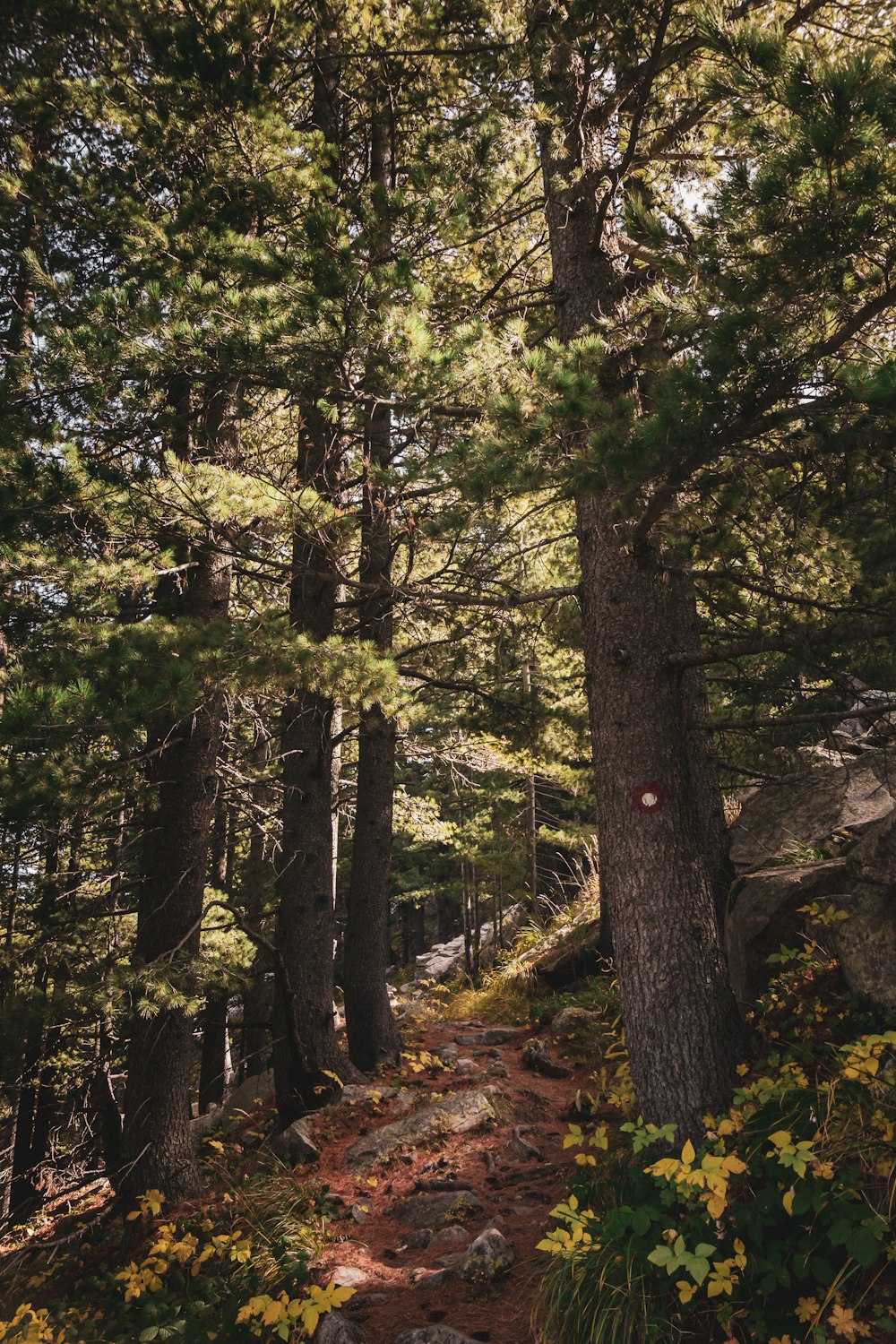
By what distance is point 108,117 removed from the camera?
520 cm

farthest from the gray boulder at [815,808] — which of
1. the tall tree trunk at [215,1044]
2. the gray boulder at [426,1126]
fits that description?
the tall tree trunk at [215,1044]

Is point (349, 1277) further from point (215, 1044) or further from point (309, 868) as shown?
point (215, 1044)

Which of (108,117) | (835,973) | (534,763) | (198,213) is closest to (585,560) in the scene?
(835,973)

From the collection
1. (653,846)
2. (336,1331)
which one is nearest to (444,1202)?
(336,1331)

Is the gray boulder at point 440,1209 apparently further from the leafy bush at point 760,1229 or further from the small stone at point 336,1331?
the leafy bush at point 760,1229

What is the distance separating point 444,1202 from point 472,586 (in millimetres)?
4357

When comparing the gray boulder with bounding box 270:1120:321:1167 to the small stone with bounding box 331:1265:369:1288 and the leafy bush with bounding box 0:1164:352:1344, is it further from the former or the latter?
the small stone with bounding box 331:1265:369:1288

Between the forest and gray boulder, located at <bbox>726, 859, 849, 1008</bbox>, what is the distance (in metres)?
0.03

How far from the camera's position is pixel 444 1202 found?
14.6ft

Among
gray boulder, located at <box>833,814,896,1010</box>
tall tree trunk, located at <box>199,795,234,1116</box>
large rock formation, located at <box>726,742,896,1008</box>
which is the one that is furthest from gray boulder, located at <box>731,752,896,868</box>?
tall tree trunk, located at <box>199,795,234,1116</box>

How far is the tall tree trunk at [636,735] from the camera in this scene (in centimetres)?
362

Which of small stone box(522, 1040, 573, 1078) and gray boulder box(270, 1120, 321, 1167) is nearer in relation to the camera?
gray boulder box(270, 1120, 321, 1167)

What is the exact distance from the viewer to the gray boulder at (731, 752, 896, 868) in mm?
5152

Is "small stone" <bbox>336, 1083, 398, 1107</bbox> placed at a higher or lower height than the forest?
lower
